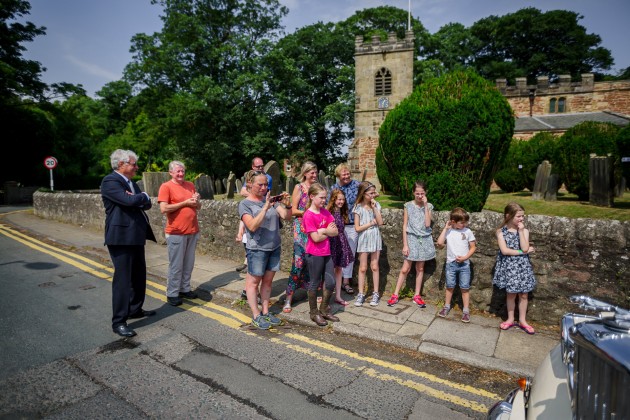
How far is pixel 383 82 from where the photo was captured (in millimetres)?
30188

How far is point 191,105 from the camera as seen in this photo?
27.6 meters

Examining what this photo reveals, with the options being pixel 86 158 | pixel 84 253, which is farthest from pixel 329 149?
pixel 84 253

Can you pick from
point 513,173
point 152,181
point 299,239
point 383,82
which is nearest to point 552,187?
point 513,173

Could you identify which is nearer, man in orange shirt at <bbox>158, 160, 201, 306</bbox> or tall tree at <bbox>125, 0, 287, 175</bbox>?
man in orange shirt at <bbox>158, 160, 201, 306</bbox>

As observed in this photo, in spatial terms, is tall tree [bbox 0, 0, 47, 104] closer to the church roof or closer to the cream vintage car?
the cream vintage car

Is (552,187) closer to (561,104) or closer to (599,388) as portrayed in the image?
(599,388)

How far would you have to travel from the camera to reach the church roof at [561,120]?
3108 centimetres

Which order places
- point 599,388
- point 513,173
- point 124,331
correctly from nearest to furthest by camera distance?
1. point 599,388
2. point 124,331
3. point 513,173

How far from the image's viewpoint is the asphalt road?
9.61 ft

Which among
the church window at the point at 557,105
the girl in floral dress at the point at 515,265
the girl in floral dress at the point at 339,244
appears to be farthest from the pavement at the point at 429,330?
the church window at the point at 557,105

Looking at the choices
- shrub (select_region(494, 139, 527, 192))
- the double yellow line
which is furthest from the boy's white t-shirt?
shrub (select_region(494, 139, 527, 192))

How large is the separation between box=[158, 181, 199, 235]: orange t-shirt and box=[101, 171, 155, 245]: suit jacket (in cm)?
66

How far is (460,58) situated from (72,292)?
172 ft

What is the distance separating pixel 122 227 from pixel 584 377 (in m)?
4.57
